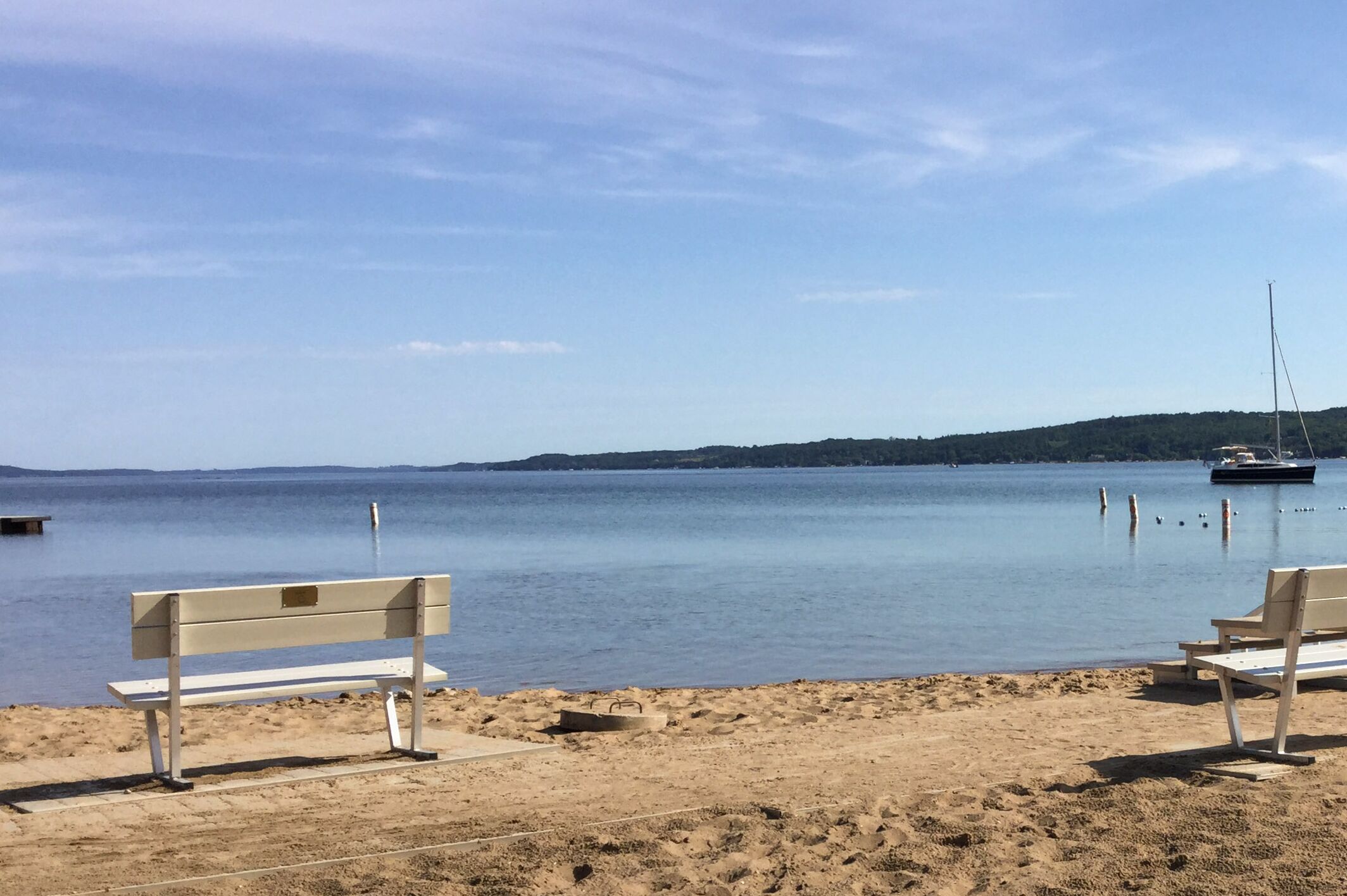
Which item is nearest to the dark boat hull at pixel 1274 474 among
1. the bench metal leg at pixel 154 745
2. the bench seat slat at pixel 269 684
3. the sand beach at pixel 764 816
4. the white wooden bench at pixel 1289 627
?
the sand beach at pixel 764 816

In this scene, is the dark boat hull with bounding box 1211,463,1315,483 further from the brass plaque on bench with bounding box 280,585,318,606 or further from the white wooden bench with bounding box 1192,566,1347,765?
the brass plaque on bench with bounding box 280,585,318,606

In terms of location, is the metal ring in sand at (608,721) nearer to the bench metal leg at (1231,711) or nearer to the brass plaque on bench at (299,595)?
the brass plaque on bench at (299,595)

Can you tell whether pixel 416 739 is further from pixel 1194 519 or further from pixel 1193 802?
pixel 1194 519

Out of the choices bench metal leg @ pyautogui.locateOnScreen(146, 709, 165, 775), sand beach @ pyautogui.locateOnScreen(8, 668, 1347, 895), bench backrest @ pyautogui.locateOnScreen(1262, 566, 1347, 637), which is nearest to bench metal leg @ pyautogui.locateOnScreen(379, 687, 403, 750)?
sand beach @ pyautogui.locateOnScreen(8, 668, 1347, 895)

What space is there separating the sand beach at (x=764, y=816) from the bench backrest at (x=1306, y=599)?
735mm

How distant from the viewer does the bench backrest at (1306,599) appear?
648 cm

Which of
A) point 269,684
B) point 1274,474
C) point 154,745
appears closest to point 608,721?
point 269,684

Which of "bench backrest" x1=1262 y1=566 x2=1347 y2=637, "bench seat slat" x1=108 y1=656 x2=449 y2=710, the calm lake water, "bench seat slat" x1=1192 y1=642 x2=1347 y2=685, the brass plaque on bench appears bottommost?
the calm lake water

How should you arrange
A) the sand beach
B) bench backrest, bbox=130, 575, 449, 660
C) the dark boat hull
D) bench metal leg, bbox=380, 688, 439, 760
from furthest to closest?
the dark boat hull → bench metal leg, bbox=380, 688, 439, 760 → bench backrest, bbox=130, 575, 449, 660 → the sand beach

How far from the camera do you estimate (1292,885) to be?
14.4 feet

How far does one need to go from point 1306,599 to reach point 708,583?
2158 cm

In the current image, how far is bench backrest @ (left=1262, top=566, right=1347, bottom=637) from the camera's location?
648 centimetres

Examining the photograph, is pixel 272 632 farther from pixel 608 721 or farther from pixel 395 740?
pixel 608 721

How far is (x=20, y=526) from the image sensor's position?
60344 mm
